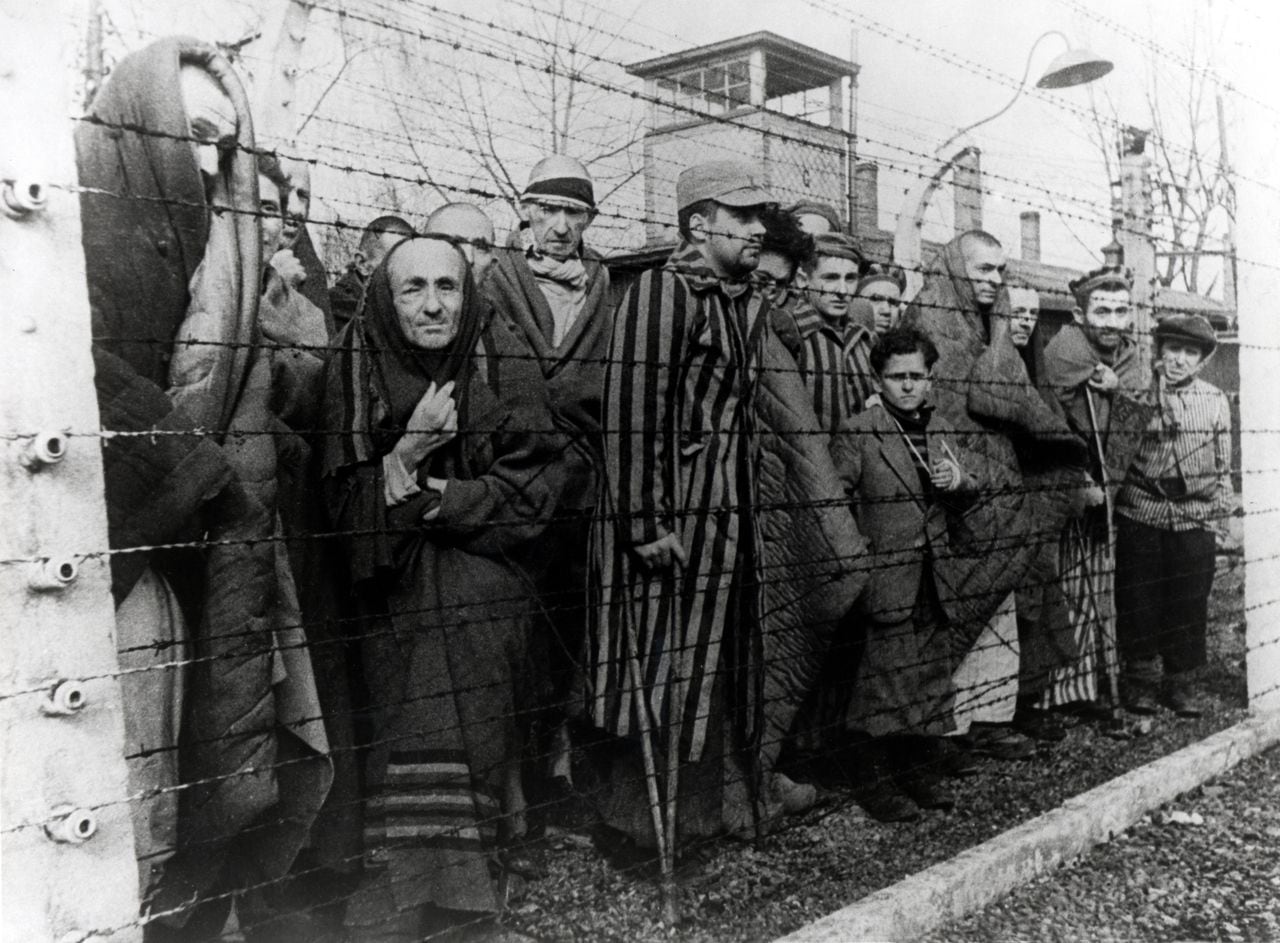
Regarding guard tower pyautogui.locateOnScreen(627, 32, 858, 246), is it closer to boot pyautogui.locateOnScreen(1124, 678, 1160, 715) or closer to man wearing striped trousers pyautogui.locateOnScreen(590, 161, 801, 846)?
man wearing striped trousers pyautogui.locateOnScreen(590, 161, 801, 846)

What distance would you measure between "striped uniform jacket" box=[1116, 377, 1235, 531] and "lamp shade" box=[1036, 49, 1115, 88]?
1.45m

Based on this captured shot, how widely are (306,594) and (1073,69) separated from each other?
12.5 ft

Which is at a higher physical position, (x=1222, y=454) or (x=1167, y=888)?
(x=1222, y=454)

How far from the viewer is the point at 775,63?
161 inches

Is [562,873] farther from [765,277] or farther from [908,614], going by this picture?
[765,277]

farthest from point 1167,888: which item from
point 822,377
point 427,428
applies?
point 427,428

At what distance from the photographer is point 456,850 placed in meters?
3.13

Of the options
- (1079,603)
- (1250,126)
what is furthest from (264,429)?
(1250,126)

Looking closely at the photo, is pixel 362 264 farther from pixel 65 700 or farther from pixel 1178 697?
pixel 1178 697

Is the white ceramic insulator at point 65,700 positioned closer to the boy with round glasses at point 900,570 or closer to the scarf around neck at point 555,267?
the scarf around neck at point 555,267

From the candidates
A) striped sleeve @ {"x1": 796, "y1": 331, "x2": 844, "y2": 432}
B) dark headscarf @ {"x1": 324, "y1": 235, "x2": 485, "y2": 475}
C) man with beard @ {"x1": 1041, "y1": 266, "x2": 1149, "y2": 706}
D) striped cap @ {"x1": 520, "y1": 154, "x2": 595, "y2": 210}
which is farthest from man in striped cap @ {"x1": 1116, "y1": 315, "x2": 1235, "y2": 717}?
dark headscarf @ {"x1": 324, "y1": 235, "x2": 485, "y2": 475}

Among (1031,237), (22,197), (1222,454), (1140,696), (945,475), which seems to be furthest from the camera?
(1222,454)

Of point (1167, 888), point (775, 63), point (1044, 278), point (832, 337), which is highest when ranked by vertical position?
point (775, 63)

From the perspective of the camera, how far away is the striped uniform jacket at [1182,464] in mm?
5770
